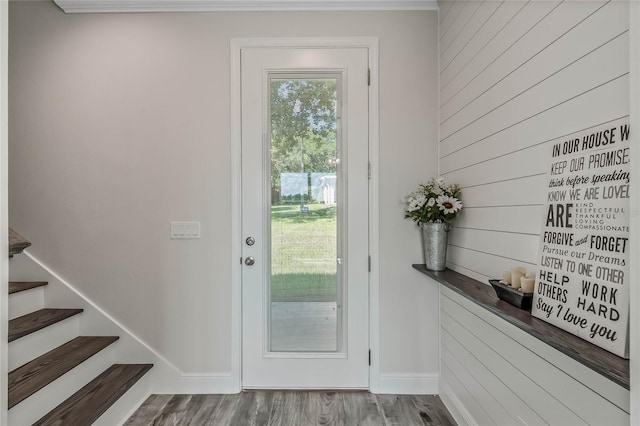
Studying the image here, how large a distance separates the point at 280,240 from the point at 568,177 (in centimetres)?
164

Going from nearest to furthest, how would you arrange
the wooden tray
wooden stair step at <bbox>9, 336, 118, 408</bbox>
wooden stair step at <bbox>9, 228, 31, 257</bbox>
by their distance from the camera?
the wooden tray < wooden stair step at <bbox>9, 228, 31, 257</bbox> < wooden stair step at <bbox>9, 336, 118, 408</bbox>

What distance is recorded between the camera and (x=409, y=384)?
86.5 inches

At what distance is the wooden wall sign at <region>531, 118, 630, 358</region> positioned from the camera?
2.78 ft

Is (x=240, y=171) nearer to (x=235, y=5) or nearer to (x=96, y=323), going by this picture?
(x=235, y=5)

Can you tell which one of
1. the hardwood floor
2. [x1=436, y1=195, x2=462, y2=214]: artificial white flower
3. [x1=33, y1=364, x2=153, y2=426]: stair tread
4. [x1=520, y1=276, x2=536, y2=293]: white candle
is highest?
[x1=436, y1=195, x2=462, y2=214]: artificial white flower

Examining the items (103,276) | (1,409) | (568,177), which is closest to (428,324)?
(568,177)

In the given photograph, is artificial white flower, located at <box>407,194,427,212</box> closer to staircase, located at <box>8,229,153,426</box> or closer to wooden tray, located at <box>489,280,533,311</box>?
wooden tray, located at <box>489,280,533,311</box>

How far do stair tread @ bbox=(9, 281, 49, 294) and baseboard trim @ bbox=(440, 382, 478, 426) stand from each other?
275 cm

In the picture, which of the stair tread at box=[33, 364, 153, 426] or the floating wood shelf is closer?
the floating wood shelf

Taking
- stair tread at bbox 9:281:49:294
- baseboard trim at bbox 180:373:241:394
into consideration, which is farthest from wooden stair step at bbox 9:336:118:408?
baseboard trim at bbox 180:373:241:394

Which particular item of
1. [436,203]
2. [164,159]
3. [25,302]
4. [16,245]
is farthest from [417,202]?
[25,302]

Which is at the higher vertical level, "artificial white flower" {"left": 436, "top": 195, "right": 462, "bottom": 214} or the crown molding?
the crown molding

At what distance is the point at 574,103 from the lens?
3.46 feet

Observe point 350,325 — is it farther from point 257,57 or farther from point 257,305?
point 257,57
